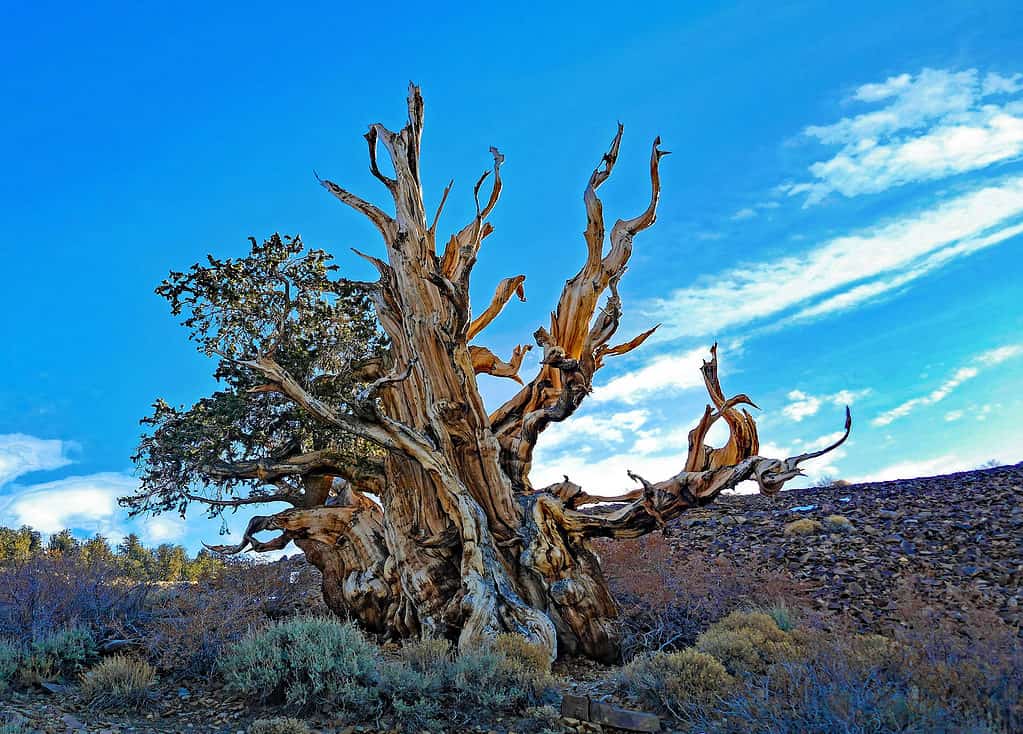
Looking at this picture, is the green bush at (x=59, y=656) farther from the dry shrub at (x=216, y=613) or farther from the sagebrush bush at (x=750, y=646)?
the sagebrush bush at (x=750, y=646)

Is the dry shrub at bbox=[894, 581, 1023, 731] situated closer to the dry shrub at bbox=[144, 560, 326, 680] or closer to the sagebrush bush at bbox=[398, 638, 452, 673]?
the sagebrush bush at bbox=[398, 638, 452, 673]

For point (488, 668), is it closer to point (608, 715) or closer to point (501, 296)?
point (608, 715)

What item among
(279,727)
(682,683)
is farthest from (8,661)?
(682,683)

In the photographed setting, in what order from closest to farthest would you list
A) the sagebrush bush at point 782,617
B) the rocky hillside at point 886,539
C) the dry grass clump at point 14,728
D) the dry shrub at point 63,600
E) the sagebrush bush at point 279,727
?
1. the dry grass clump at point 14,728
2. the sagebrush bush at point 279,727
3. the dry shrub at point 63,600
4. the sagebrush bush at point 782,617
5. the rocky hillside at point 886,539

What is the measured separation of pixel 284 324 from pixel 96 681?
5.48 m

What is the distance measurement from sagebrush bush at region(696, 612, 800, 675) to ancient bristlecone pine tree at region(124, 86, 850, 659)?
216 centimetres

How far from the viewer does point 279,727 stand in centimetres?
644

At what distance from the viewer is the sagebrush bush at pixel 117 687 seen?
737 centimetres

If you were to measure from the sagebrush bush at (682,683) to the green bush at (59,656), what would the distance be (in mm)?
5955

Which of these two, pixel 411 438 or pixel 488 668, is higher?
pixel 411 438

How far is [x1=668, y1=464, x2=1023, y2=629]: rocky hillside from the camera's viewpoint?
11.2 metres

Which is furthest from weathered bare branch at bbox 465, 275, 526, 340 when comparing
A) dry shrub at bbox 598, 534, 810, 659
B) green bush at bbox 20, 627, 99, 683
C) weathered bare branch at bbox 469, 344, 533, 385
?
green bush at bbox 20, 627, 99, 683

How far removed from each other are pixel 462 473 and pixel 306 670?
4181 mm

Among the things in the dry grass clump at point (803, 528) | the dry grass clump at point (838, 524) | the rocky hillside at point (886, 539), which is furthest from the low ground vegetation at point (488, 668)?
the dry grass clump at point (838, 524)
